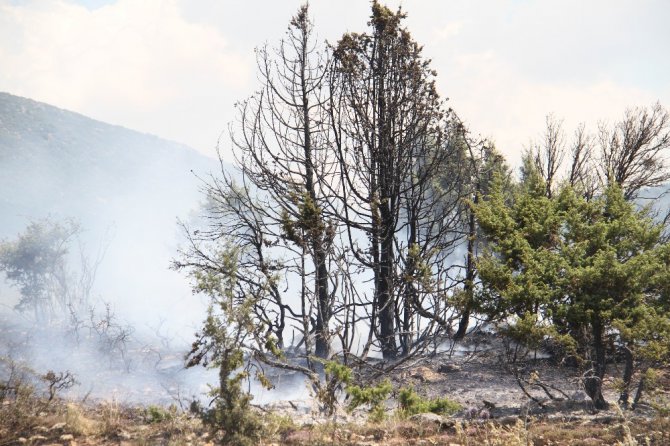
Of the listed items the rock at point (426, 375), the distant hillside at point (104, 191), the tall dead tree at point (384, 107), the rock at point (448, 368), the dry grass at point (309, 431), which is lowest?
the dry grass at point (309, 431)

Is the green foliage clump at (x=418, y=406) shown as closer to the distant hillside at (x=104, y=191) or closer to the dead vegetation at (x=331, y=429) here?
the dead vegetation at (x=331, y=429)

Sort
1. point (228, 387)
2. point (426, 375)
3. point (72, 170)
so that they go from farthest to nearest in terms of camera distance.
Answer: point (72, 170), point (426, 375), point (228, 387)

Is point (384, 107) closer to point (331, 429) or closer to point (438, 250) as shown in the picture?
point (438, 250)

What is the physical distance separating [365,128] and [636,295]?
22.4ft

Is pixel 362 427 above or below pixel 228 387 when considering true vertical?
below

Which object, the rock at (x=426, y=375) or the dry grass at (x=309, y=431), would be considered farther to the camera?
the rock at (x=426, y=375)

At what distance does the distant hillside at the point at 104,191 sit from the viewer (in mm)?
Result: 46500

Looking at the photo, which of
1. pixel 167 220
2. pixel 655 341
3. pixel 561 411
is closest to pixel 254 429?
pixel 561 411

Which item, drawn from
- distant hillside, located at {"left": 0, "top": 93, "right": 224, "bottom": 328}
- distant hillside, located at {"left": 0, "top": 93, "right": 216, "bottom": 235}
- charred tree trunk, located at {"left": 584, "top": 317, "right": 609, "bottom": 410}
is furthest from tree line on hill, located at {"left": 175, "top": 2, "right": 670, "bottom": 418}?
distant hillside, located at {"left": 0, "top": 93, "right": 216, "bottom": 235}

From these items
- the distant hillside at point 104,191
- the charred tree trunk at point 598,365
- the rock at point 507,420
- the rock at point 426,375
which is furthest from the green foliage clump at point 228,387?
the distant hillside at point 104,191

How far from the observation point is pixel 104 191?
261ft

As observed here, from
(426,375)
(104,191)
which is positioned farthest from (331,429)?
(104,191)

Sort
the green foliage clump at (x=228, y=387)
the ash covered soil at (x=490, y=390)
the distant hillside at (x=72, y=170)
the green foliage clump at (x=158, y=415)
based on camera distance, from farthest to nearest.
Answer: the distant hillside at (x=72, y=170), the ash covered soil at (x=490, y=390), the green foliage clump at (x=158, y=415), the green foliage clump at (x=228, y=387)

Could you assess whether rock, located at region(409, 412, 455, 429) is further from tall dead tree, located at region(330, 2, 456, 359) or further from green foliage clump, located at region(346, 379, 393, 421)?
tall dead tree, located at region(330, 2, 456, 359)
